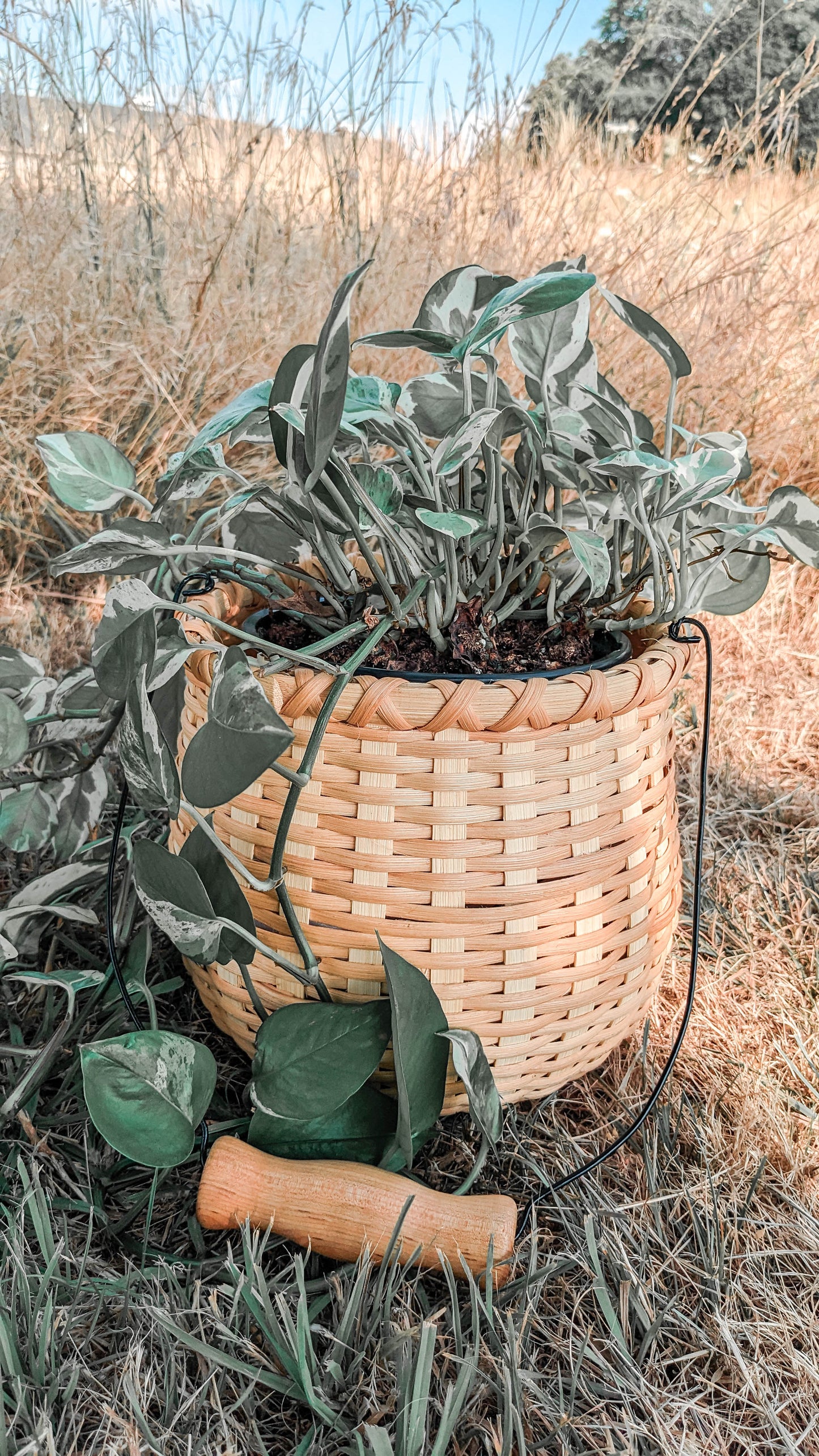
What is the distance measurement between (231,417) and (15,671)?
0.28 m

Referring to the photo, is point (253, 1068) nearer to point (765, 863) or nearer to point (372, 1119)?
point (372, 1119)

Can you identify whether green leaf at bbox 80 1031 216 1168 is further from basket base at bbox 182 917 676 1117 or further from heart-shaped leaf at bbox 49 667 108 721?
→ heart-shaped leaf at bbox 49 667 108 721

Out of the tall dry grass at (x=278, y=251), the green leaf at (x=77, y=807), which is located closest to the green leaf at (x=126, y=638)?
the green leaf at (x=77, y=807)

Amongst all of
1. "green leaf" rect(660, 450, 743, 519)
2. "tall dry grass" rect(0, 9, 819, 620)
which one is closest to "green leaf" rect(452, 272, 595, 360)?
"green leaf" rect(660, 450, 743, 519)

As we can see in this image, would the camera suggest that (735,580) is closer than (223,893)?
No

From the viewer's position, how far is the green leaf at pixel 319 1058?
1.68 ft

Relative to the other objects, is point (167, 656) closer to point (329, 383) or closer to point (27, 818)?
point (329, 383)

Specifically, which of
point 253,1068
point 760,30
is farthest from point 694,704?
point 760,30

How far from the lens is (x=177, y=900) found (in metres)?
0.50

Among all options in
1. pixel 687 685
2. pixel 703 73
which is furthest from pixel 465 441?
pixel 703 73

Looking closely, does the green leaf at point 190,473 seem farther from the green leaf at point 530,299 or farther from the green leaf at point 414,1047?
the green leaf at point 414,1047

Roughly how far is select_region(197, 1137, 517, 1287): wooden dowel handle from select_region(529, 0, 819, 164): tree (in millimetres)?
1579

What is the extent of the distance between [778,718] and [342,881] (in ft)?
2.74

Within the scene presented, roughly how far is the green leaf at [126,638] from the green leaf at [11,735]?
9 cm
